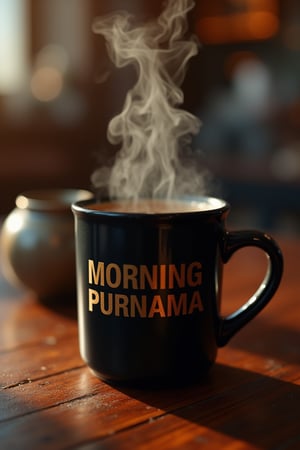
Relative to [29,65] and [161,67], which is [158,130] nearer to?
[161,67]

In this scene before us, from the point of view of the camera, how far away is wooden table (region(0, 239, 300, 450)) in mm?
451

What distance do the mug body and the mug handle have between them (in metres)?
0.02

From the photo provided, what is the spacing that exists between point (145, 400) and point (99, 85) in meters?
3.20

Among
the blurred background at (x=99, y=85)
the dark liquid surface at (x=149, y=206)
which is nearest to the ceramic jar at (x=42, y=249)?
the dark liquid surface at (x=149, y=206)

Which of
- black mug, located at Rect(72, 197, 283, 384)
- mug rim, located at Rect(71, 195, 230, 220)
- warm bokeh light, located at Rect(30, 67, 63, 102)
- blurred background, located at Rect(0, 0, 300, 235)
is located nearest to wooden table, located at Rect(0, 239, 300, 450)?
black mug, located at Rect(72, 197, 283, 384)

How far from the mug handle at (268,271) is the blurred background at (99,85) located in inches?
99.9

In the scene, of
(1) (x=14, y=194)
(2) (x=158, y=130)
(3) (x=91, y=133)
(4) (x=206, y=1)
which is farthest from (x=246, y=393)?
(4) (x=206, y=1)

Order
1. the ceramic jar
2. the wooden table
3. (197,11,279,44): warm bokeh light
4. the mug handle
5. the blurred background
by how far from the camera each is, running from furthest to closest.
Result: (197,11,279,44): warm bokeh light < the blurred background < the ceramic jar < the mug handle < the wooden table

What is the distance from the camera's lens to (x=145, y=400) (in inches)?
20.4

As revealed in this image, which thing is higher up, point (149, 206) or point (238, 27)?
point (238, 27)

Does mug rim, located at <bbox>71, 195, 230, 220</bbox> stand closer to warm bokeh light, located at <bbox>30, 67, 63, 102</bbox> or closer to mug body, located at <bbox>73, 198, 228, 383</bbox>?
mug body, located at <bbox>73, 198, 228, 383</bbox>

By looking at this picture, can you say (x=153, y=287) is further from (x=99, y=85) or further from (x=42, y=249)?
(x=99, y=85)

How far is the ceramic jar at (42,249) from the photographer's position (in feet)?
2.66

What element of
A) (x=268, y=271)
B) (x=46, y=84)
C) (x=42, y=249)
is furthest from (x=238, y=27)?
(x=268, y=271)
